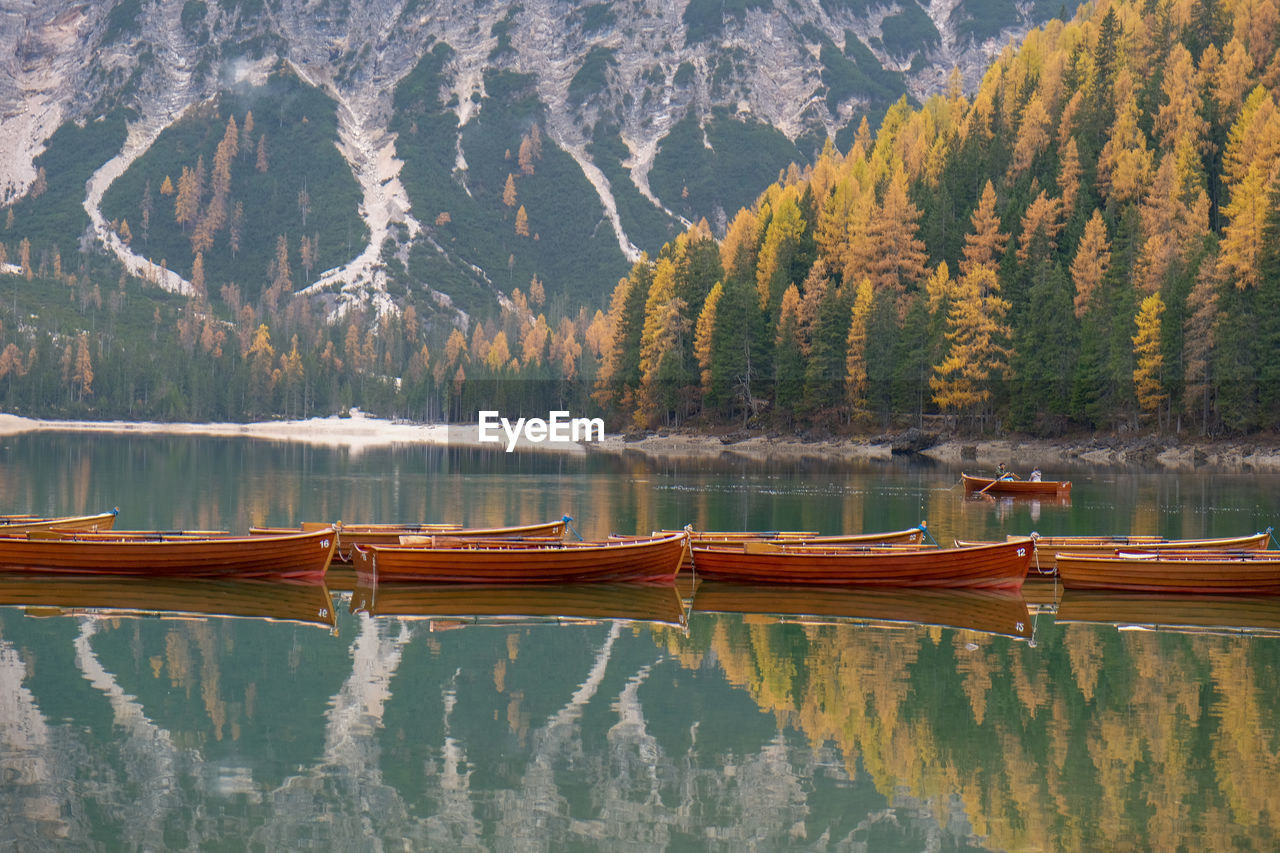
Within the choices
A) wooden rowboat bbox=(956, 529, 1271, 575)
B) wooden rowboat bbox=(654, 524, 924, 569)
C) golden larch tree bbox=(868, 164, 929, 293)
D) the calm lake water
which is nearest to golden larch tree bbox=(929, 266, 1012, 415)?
golden larch tree bbox=(868, 164, 929, 293)

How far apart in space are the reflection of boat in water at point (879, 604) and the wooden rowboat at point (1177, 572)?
2.28 meters

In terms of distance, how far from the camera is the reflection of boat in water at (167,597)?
33.5 meters

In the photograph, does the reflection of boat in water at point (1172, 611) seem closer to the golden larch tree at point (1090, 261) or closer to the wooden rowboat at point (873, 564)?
the wooden rowboat at point (873, 564)

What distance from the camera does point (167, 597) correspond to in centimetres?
3619

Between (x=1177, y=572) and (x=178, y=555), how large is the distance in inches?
1216

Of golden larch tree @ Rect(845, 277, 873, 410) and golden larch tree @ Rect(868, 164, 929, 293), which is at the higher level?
golden larch tree @ Rect(868, 164, 929, 293)

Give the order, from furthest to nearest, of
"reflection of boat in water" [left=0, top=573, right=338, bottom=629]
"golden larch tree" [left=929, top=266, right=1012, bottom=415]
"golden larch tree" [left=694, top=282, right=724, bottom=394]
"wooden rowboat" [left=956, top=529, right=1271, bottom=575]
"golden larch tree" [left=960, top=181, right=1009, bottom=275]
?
1. "golden larch tree" [left=694, top=282, right=724, bottom=394]
2. "golden larch tree" [left=960, top=181, right=1009, bottom=275]
3. "golden larch tree" [left=929, top=266, right=1012, bottom=415]
4. "wooden rowboat" [left=956, top=529, right=1271, bottom=575]
5. "reflection of boat in water" [left=0, top=573, right=338, bottom=629]

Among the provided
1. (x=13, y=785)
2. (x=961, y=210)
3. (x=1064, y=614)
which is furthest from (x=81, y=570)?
(x=961, y=210)

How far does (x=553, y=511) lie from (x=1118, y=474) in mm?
45378

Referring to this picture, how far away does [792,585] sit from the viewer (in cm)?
3838

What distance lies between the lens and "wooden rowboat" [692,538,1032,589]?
121ft

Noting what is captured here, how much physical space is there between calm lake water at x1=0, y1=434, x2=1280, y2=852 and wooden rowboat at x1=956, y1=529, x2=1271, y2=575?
212 cm

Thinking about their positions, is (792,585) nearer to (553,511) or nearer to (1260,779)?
(1260,779)

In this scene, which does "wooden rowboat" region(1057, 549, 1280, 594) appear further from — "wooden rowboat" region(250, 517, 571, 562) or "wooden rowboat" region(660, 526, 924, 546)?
"wooden rowboat" region(250, 517, 571, 562)
